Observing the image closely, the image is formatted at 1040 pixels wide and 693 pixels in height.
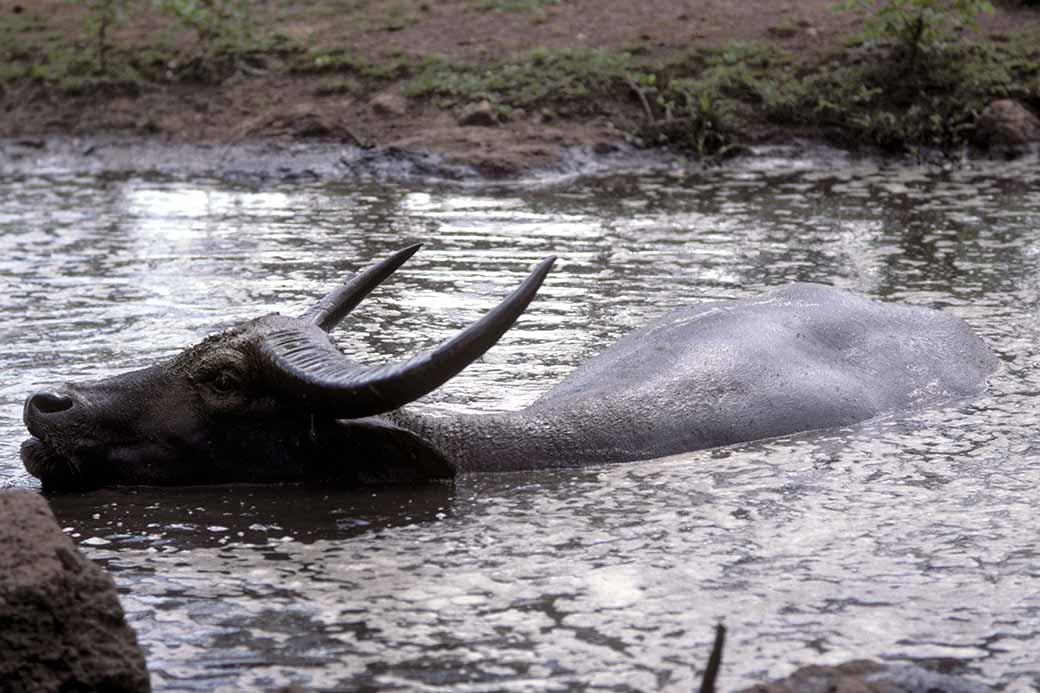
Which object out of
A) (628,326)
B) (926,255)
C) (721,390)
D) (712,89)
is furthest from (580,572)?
(712,89)

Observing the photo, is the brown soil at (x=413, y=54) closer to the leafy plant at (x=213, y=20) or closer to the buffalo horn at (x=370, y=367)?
the leafy plant at (x=213, y=20)

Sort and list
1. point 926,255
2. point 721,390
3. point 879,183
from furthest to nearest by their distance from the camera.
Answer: point 879,183 → point 926,255 → point 721,390

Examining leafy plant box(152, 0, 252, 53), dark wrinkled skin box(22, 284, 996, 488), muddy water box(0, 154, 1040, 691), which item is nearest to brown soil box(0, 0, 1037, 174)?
leafy plant box(152, 0, 252, 53)

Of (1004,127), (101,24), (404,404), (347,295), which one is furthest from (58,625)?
(101,24)

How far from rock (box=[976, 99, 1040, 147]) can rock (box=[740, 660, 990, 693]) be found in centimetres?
1066

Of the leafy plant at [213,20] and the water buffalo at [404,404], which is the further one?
the leafy plant at [213,20]

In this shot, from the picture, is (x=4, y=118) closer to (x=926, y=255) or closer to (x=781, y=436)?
(x=926, y=255)

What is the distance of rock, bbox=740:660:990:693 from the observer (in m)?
3.70

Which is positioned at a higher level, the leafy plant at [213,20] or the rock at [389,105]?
the leafy plant at [213,20]

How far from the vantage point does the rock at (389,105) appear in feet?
47.4

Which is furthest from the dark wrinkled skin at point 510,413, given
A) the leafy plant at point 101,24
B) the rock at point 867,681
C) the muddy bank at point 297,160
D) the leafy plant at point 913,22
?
the leafy plant at point 101,24

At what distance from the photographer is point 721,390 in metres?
6.07

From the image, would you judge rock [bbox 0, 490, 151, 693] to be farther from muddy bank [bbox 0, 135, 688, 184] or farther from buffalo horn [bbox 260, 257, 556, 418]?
muddy bank [bbox 0, 135, 688, 184]

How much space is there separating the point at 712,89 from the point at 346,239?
4629mm
